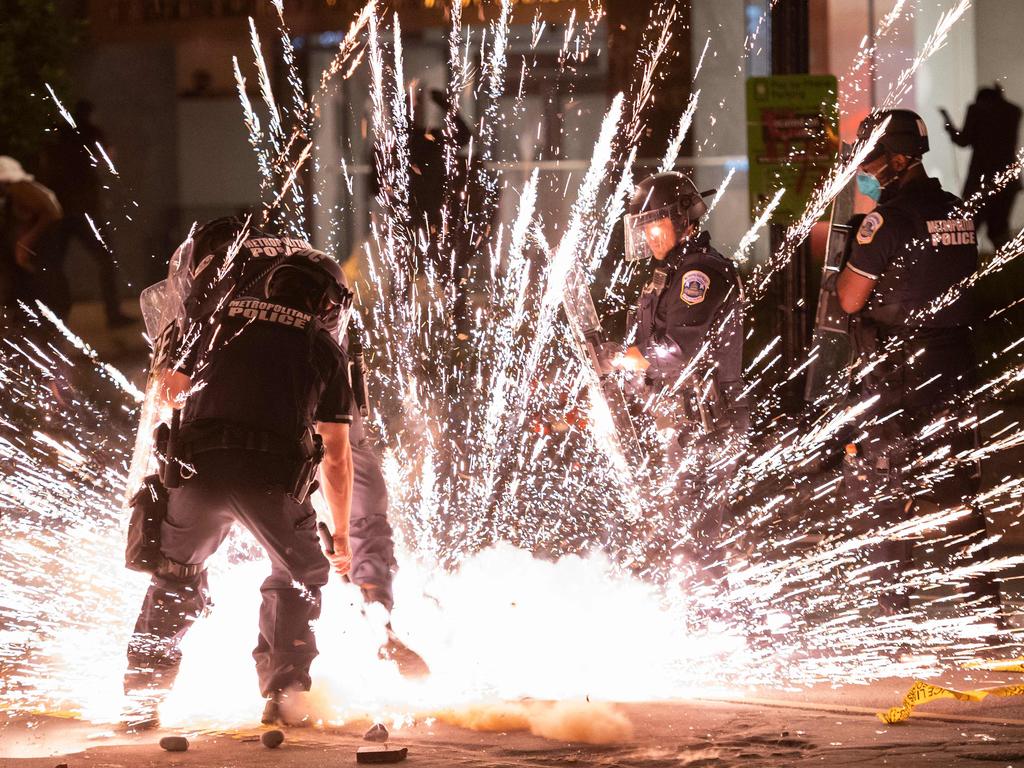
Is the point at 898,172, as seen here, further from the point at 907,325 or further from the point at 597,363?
the point at 597,363

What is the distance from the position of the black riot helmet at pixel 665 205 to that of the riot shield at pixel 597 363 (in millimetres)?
450

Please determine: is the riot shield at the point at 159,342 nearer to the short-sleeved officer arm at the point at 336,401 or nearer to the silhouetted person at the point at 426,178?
the short-sleeved officer arm at the point at 336,401

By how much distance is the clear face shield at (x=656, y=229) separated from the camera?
6.60m

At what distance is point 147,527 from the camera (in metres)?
5.22

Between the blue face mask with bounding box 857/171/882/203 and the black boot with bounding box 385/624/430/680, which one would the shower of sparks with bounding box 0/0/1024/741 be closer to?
the black boot with bounding box 385/624/430/680

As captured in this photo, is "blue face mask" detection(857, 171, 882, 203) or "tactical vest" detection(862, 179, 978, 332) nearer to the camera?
"tactical vest" detection(862, 179, 978, 332)

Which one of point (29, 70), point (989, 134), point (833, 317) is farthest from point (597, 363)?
point (29, 70)

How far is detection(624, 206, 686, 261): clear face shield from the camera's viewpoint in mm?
6598

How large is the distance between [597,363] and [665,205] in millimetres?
784

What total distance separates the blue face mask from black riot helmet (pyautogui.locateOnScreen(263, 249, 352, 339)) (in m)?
2.64

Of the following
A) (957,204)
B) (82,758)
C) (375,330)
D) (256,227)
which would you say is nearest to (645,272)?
(375,330)

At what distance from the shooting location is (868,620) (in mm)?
6684

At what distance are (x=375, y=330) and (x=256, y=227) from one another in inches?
375

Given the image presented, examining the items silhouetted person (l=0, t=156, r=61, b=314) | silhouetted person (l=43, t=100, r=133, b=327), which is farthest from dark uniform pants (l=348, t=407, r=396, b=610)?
silhouetted person (l=43, t=100, r=133, b=327)
